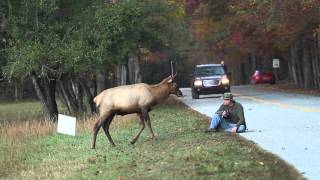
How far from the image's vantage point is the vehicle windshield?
37.2 m

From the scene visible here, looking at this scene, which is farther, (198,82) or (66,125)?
(198,82)

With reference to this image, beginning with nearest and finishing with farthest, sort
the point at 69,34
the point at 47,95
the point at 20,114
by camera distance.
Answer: the point at 69,34, the point at 47,95, the point at 20,114

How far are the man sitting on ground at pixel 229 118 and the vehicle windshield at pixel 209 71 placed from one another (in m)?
20.6

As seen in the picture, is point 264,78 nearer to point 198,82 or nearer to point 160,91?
point 198,82

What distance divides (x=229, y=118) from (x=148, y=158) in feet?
14.7

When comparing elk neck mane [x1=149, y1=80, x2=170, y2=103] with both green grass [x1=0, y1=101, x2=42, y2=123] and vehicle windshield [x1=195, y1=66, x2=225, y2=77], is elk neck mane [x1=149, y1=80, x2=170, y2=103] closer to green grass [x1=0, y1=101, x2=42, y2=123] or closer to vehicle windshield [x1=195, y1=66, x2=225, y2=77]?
green grass [x1=0, y1=101, x2=42, y2=123]

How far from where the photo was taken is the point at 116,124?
22281 millimetres

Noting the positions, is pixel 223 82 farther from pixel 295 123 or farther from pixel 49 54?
pixel 295 123

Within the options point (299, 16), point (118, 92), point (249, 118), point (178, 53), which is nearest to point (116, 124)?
point (249, 118)

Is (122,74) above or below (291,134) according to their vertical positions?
above

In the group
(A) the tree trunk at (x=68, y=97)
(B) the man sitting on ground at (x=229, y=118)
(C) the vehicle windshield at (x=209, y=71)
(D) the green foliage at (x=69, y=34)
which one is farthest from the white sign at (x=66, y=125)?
(C) the vehicle windshield at (x=209, y=71)

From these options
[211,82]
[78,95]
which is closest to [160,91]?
[211,82]

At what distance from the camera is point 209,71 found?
123 feet

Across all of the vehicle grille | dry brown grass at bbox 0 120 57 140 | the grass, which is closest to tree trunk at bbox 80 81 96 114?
the vehicle grille
